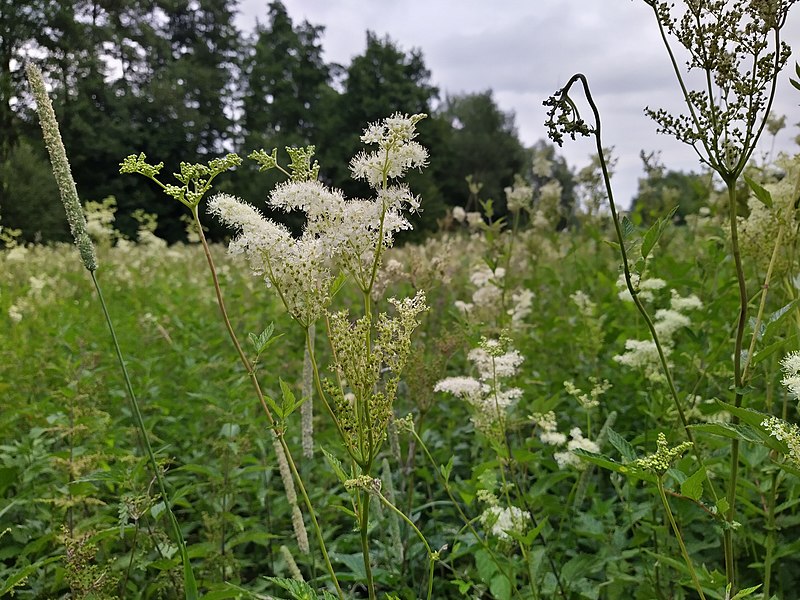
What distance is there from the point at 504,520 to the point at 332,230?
1270mm

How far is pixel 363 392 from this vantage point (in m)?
1.29

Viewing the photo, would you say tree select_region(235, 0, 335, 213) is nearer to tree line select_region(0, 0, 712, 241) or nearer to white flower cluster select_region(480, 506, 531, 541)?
tree line select_region(0, 0, 712, 241)

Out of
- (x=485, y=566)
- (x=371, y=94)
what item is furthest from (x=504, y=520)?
(x=371, y=94)

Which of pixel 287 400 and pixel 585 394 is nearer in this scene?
pixel 287 400

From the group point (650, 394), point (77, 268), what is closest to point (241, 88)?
point (77, 268)

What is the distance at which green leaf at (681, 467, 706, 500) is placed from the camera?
1196mm

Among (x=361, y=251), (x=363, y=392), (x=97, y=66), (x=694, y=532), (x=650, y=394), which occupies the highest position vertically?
(x=97, y=66)

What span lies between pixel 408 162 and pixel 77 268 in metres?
9.09

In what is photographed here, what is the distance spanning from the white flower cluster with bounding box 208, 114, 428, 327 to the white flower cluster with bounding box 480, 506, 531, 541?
0.93m

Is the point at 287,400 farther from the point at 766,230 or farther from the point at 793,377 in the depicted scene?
the point at 766,230

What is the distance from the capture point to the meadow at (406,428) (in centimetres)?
138

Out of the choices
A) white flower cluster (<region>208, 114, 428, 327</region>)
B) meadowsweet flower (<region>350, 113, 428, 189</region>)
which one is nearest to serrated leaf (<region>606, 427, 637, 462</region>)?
white flower cluster (<region>208, 114, 428, 327</region>)

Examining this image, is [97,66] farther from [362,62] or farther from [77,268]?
[77,268]

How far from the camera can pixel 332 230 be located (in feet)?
4.58
